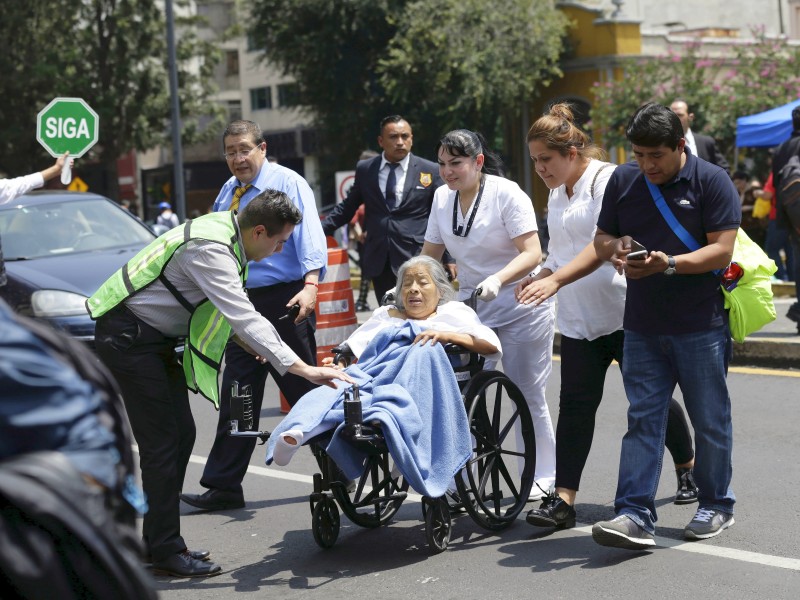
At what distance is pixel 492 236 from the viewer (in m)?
6.47

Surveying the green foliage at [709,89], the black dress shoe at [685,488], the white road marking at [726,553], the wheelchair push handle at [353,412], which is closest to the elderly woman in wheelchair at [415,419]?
the wheelchair push handle at [353,412]

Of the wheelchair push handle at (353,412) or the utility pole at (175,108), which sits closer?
the wheelchair push handle at (353,412)

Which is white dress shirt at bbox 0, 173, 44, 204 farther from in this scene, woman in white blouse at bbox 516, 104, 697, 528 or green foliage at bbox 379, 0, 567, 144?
green foliage at bbox 379, 0, 567, 144

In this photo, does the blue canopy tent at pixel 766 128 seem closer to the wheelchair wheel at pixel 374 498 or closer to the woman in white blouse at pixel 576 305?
the woman in white blouse at pixel 576 305

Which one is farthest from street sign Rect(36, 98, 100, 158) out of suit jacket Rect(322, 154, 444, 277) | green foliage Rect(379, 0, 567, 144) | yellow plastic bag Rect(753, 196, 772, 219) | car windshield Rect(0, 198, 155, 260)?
green foliage Rect(379, 0, 567, 144)

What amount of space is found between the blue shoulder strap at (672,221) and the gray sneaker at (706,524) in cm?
115

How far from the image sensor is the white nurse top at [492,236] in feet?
21.1

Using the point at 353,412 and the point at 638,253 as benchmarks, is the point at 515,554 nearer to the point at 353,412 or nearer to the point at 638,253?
the point at 353,412

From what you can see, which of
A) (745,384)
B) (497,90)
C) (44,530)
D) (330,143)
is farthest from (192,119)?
(44,530)

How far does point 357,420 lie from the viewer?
5316 millimetres

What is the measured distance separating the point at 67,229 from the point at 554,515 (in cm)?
756

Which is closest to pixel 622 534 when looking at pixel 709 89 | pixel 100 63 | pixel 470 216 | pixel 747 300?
pixel 747 300

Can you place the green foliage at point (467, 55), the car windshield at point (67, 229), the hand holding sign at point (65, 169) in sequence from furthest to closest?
the green foliage at point (467, 55), the car windshield at point (67, 229), the hand holding sign at point (65, 169)

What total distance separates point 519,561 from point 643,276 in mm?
1293
